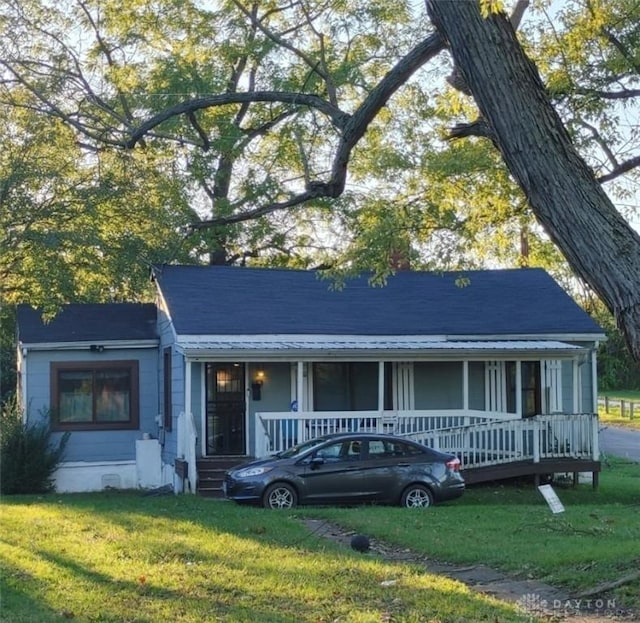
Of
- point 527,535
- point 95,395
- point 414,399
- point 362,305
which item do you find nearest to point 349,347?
point 414,399

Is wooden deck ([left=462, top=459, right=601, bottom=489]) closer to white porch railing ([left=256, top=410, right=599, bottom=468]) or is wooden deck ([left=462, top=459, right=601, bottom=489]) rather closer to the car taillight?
white porch railing ([left=256, top=410, right=599, bottom=468])

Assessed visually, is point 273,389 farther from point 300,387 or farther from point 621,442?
point 621,442

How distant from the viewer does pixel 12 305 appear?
82.5ft

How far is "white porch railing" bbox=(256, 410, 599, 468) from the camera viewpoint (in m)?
18.7

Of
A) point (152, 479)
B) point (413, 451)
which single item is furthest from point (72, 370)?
point (413, 451)

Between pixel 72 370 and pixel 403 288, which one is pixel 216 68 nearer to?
pixel 403 288

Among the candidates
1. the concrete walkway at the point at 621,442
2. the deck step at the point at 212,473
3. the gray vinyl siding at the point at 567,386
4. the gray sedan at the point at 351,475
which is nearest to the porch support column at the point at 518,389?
the gray vinyl siding at the point at 567,386

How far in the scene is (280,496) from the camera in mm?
15867

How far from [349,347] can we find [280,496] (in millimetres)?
4516

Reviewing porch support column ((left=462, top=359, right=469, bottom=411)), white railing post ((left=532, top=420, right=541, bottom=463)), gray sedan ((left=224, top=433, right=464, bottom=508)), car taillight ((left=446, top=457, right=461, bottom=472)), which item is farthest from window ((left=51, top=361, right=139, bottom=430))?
white railing post ((left=532, top=420, right=541, bottom=463))

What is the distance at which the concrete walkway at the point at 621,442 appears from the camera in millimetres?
29031

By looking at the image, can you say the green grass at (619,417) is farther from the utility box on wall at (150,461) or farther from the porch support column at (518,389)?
the utility box on wall at (150,461)

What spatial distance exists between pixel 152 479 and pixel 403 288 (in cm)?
792

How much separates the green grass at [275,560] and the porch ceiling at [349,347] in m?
3.81
